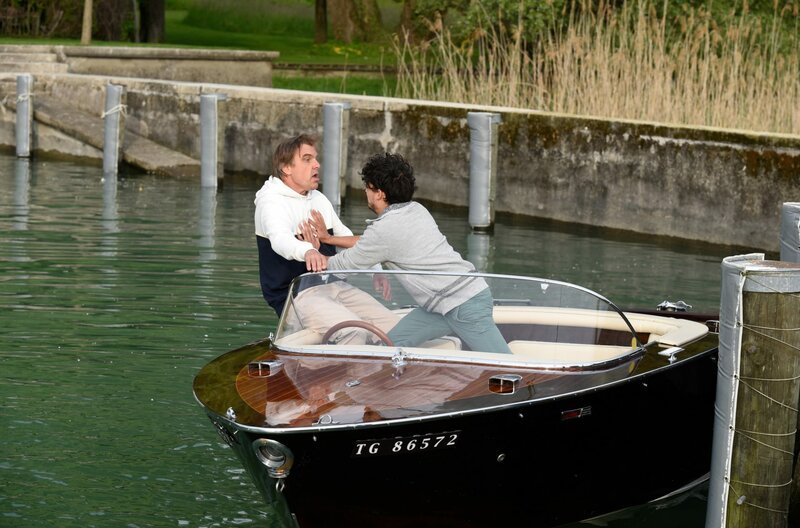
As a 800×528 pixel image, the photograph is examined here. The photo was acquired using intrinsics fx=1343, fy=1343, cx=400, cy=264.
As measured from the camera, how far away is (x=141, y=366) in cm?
907

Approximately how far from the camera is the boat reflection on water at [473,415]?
18.6ft

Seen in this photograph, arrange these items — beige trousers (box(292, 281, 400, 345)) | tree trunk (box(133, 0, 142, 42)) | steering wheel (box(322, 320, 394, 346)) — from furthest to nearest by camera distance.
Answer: tree trunk (box(133, 0, 142, 42)) → beige trousers (box(292, 281, 400, 345)) → steering wheel (box(322, 320, 394, 346))

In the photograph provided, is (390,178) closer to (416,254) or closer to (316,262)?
(416,254)

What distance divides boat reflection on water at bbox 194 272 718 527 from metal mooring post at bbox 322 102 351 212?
982 centimetres

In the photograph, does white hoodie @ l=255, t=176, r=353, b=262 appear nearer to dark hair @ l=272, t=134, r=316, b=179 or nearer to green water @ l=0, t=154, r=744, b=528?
dark hair @ l=272, t=134, r=316, b=179

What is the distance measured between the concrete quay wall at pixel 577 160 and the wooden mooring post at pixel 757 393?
8.16 metres

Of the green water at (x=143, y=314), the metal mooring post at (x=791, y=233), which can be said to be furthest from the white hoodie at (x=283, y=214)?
the metal mooring post at (x=791, y=233)

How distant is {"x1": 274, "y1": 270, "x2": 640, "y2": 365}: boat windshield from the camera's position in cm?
655

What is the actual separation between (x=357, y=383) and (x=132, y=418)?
2.40 metres

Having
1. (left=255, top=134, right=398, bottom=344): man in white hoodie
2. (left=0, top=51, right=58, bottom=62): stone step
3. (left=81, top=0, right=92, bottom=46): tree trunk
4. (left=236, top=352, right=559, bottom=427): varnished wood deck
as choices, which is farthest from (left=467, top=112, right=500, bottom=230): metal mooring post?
(left=81, top=0, right=92, bottom=46): tree trunk

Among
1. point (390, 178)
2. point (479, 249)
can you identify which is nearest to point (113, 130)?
point (479, 249)

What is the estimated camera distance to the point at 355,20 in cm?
3934

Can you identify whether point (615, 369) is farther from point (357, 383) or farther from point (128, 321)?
point (128, 321)

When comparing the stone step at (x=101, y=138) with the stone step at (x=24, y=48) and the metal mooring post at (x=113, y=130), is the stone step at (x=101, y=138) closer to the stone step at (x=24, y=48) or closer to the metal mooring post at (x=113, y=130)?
the metal mooring post at (x=113, y=130)
